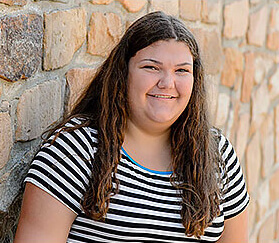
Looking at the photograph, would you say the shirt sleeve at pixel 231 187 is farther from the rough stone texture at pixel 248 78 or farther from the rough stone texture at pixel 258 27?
the rough stone texture at pixel 258 27

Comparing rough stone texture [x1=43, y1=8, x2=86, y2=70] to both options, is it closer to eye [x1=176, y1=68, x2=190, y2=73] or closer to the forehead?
the forehead

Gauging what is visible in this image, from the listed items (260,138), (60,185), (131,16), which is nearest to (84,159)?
(60,185)

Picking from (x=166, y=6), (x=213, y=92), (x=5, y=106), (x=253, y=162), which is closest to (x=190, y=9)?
(x=166, y=6)

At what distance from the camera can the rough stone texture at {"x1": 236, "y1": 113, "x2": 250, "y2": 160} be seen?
3139 millimetres

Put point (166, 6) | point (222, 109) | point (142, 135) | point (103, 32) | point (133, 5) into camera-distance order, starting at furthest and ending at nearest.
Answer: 1. point (222, 109)
2. point (166, 6)
3. point (133, 5)
4. point (103, 32)
5. point (142, 135)

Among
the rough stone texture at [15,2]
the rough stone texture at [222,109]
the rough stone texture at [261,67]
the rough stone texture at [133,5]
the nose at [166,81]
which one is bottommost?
the rough stone texture at [222,109]

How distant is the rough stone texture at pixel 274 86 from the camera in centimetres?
352

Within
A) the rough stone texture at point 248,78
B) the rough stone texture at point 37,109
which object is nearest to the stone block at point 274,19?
the rough stone texture at point 248,78

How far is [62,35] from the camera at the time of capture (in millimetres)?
1737

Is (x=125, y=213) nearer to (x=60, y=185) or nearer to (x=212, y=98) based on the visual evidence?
(x=60, y=185)

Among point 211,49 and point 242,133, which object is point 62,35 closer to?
point 211,49

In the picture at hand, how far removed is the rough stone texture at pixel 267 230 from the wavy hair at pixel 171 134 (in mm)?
1952

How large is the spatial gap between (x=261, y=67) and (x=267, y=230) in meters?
1.11

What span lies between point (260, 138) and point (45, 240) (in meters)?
2.27
